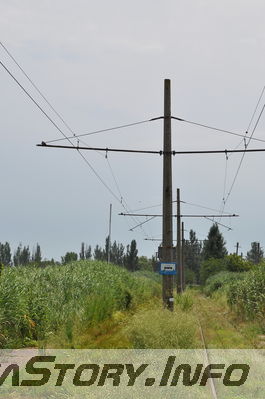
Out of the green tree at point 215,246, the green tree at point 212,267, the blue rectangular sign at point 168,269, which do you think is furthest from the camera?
the green tree at point 215,246

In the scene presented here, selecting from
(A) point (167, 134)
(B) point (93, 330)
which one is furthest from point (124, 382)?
(A) point (167, 134)

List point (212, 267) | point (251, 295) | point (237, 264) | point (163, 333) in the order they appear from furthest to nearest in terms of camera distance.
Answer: point (212, 267) → point (237, 264) → point (251, 295) → point (163, 333)

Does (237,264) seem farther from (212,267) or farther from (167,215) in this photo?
(167,215)

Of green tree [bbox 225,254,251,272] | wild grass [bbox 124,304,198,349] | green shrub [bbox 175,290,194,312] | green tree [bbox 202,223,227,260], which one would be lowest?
wild grass [bbox 124,304,198,349]

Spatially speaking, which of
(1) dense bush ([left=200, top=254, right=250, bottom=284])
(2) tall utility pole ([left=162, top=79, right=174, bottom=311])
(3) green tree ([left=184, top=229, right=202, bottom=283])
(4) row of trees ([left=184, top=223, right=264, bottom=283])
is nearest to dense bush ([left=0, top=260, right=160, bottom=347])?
(2) tall utility pole ([left=162, top=79, right=174, bottom=311])

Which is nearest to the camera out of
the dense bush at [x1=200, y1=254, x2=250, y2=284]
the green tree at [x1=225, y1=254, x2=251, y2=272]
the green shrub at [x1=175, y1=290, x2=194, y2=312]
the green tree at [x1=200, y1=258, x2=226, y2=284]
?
the green shrub at [x1=175, y1=290, x2=194, y2=312]

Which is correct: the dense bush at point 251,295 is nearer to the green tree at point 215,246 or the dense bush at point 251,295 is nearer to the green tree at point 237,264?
the green tree at point 237,264

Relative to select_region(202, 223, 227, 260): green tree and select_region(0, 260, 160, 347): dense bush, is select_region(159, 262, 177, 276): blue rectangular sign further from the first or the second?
select_region(202, 223, 227, 260): green tree

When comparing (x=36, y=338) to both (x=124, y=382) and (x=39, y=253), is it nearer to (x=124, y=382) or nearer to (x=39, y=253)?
(x=124, y=382)

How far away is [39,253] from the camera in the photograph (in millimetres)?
161625

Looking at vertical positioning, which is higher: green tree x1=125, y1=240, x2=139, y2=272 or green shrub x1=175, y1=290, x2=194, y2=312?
green tree x1=125, y1=240, x2=139, y2=272

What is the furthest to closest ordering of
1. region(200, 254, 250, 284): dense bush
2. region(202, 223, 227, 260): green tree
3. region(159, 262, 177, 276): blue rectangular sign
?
region(202, 223, 227, 260): green tree
region(200, 254, 250, 284): dense bush
region(159, 262, 177, 276): blue rectangular sign

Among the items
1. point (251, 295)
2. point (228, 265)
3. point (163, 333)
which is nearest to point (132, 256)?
point (228, 265)

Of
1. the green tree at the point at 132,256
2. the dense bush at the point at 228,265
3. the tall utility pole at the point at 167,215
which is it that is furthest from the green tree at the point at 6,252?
the tall utility pole at the point at 167,215
